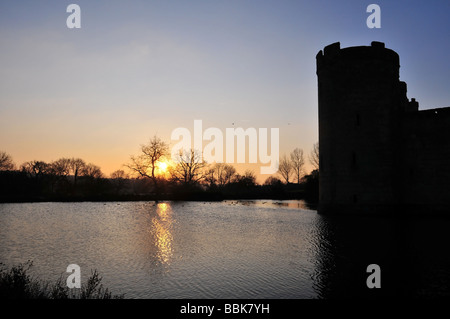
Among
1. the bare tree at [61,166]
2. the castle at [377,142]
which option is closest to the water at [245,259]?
the castle at [377,142]

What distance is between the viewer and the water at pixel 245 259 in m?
8.74

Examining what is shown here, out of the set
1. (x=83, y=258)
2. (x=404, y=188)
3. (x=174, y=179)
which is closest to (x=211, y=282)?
(x=83, y=258)

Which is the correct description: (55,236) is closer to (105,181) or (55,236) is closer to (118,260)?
(118,260)

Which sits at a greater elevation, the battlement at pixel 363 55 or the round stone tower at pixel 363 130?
the battlement at pixel 363 55

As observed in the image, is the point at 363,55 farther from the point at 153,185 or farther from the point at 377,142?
the point at 153,185

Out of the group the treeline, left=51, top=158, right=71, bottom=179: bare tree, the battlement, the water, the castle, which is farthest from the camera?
left=51, top=158, right=71, bottom=179: bare tree

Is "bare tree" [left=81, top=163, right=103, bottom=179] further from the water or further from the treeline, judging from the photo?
the water

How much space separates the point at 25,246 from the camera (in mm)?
14820

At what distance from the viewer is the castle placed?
27.6 metres

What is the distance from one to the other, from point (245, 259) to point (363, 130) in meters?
20.1

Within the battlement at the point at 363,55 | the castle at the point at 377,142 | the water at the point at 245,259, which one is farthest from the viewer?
the battlement at the point at 363,55

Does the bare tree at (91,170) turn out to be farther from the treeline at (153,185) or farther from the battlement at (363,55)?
the battlement at (363,55)

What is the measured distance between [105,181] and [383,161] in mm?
52155

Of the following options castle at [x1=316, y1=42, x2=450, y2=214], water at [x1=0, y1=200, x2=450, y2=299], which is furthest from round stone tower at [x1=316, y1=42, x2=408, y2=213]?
water at [x1=0, y1=200, x2=450, y2=299]
